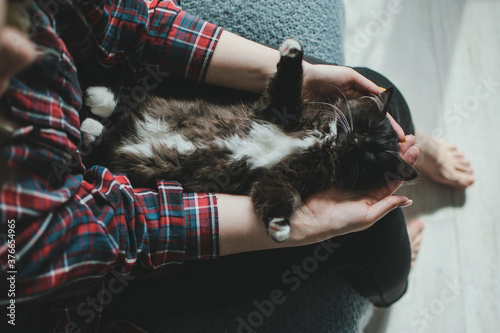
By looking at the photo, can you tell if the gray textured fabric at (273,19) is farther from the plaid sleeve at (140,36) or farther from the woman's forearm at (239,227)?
the woman's forearm at (239,227)

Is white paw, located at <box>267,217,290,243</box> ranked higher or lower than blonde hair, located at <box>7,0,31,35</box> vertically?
lower

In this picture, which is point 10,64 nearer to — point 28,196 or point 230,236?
point 28,196

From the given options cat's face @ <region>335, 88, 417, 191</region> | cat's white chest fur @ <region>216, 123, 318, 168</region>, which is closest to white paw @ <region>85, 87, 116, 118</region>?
cat's white chest fur @ <region>216, 123, 318, 168</region>

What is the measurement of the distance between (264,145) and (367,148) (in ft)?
1.01

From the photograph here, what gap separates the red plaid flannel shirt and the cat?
0.09 meters

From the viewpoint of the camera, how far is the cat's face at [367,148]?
3.37 ft

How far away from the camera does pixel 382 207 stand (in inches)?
38.4

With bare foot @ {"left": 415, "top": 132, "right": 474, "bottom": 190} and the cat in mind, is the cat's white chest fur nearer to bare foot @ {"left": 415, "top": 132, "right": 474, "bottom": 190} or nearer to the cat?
the cat

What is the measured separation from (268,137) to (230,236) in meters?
0.31

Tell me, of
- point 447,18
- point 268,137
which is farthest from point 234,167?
point 447,18

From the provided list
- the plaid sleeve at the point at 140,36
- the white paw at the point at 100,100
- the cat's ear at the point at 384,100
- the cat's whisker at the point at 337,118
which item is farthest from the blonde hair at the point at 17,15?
the cat's ear at the point at 384,100

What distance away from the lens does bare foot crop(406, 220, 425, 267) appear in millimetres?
1490

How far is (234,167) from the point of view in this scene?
1007mm

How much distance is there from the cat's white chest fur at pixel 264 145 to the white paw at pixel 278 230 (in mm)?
187
